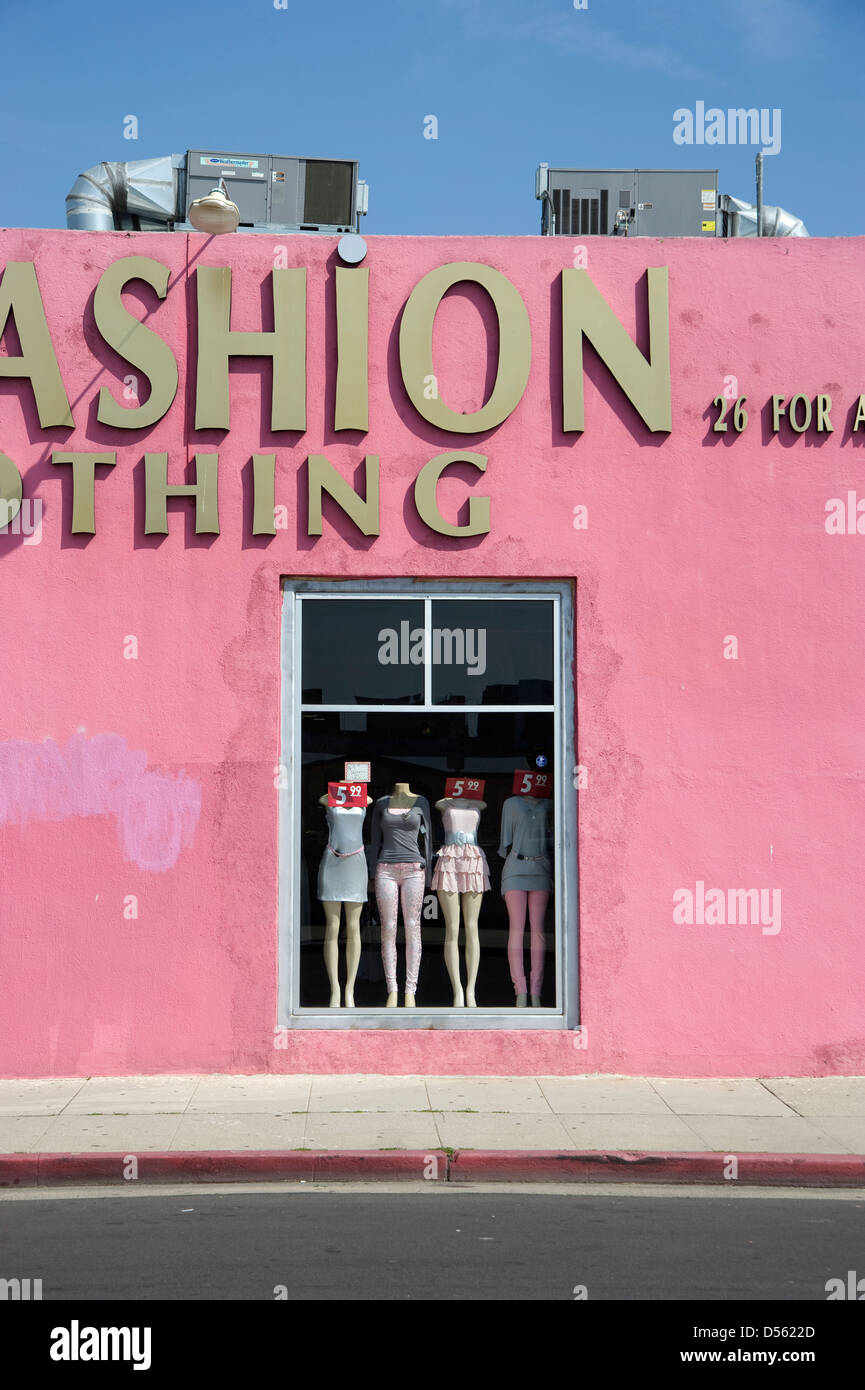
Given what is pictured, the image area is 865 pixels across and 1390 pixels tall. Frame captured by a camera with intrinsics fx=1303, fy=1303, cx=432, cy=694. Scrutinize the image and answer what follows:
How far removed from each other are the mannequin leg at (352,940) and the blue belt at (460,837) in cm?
85

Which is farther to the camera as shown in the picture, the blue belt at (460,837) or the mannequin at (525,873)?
the blue belt at (460,837)

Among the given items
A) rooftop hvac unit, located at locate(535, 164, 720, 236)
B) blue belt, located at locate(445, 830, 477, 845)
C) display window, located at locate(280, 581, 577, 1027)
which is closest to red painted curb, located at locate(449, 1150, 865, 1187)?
display window, located at locate(280, 581, 577, 1027)

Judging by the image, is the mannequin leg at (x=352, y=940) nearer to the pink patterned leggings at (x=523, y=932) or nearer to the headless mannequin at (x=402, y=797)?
the headless mannequin at (x=402, y=797)

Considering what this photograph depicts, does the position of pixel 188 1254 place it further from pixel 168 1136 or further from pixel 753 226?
pixel 753 226

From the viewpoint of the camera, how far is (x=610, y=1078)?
9578 mm

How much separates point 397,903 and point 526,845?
3.61 ft

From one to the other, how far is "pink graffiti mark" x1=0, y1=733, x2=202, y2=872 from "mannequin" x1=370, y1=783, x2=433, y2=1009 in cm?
143

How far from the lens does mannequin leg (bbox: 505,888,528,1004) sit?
10.0 metres

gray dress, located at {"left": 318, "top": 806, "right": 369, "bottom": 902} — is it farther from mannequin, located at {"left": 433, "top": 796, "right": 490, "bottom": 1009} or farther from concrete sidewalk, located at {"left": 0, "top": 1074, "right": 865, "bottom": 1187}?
concrete sidewalk, located at {"left": 0, "top": 1074, "right": 865, "bottom": 1187}

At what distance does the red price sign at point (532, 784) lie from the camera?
1005 centimetres

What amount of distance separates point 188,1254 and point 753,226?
12344 millimetres

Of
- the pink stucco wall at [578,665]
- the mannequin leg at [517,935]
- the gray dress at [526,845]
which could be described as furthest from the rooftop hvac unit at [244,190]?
the mannequin leg at [517,935]

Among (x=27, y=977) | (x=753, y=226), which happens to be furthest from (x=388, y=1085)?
(x=753, y=226)
